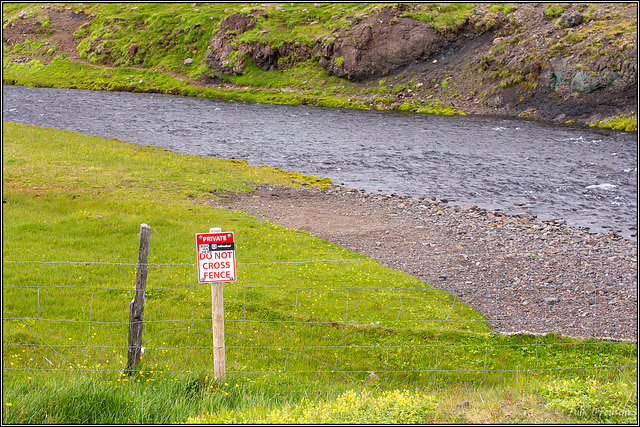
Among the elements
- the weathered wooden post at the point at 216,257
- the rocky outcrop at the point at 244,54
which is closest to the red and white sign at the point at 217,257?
the weathered wooden post at the point at 216,257

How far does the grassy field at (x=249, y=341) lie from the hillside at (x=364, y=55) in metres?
45.8

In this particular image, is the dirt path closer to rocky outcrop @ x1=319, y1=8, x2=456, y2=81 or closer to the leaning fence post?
the leaning fence post

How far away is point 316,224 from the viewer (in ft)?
78.9

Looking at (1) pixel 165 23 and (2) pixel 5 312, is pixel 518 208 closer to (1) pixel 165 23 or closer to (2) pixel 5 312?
(2) pixel 5 312

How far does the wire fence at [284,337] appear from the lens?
10.8 metres

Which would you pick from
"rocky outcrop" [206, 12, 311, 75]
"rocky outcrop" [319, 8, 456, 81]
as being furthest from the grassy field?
"rocky outcrop" [206, 12, 311, 75]

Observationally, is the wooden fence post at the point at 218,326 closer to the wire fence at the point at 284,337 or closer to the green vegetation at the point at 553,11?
the wire fence at the point at 284,337

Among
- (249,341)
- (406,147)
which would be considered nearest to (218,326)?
(249,341)

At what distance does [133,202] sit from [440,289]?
1419 centimetres

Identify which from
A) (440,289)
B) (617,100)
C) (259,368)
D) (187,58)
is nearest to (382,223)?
(440,289)

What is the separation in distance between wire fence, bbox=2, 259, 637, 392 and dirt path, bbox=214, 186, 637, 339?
5.27 ft

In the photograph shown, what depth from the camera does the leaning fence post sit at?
853cm

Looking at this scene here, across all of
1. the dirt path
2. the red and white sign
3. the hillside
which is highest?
the hillside

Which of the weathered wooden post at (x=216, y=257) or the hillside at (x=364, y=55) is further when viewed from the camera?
the hillside at (x=364, y=55)
